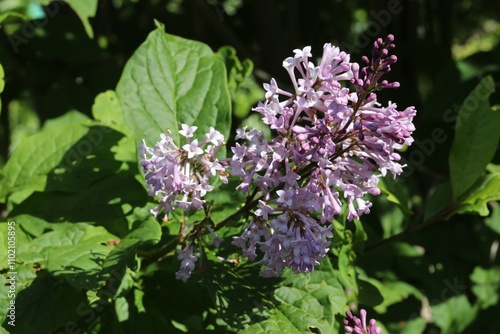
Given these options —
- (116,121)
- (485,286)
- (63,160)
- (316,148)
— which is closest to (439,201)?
(485,286)

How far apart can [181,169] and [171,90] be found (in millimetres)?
527

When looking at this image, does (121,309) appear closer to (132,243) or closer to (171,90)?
(132,243)

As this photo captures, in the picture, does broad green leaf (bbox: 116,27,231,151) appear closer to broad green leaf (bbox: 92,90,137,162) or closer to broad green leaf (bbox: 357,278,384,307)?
Answer: broad green leaf (bbox: 92,90,137,162)

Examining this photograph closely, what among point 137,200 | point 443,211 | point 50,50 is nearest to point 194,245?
point 137,200

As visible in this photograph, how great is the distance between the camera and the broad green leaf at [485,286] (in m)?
2.79

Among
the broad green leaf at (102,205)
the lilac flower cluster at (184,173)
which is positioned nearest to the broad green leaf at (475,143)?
the lilac flower cluster at (184,173)

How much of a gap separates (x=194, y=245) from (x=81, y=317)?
0.54m

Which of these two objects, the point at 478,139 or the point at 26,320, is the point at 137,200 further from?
the point at 478,139

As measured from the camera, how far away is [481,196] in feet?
6.86

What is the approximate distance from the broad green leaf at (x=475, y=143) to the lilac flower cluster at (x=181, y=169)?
2.88ft

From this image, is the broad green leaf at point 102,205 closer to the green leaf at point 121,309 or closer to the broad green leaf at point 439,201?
the green leaf at point 121,309

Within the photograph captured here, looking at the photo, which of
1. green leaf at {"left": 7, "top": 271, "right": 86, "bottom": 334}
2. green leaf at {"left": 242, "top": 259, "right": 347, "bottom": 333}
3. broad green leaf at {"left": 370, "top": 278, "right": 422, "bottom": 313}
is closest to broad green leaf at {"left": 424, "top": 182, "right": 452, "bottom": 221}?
broad green leaf at {"left": 370, "top": 278, "right": 422, "bottom": 313}

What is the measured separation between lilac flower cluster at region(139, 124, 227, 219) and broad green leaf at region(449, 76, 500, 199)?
2.88ft

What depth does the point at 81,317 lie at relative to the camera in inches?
79.3
